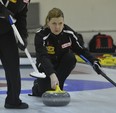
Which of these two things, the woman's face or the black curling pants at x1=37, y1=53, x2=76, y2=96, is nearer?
the woman's face

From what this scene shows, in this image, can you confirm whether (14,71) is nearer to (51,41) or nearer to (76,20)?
(51,41)

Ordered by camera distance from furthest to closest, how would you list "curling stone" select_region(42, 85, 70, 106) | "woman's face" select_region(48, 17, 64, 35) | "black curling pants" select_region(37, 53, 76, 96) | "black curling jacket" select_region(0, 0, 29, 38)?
"black curling pants" select_region(37, 53, 76, 96) → "woman's face" select_region(48, 17, 64, 35) → "curling stone" select_region(42, 85, 70, 106) → "black curling jacket" select_region(0, 0, 29, 38)

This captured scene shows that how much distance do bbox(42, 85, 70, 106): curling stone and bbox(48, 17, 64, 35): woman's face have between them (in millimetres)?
467

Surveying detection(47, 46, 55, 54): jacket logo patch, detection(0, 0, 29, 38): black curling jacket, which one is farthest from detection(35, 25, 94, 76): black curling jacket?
detection(0, 0, 29, 38): black curling jacket

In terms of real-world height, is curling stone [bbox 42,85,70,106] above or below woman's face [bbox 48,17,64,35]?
below

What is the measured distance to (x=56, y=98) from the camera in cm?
236

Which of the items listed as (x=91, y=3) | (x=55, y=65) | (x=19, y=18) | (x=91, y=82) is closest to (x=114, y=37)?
(x=91, y=3)

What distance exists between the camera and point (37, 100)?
8.84ft

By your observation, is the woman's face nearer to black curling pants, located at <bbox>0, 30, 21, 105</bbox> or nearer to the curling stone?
black curling pants, located at <bbox>0, 30, 21, 105</bbox>

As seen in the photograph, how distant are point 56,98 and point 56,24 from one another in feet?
1.74

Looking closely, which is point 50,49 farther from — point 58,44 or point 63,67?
point 63,67

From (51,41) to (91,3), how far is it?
16.2ft

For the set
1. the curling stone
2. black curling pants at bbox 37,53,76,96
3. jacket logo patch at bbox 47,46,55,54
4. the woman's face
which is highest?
the woman's face

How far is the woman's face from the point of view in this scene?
2.52m
